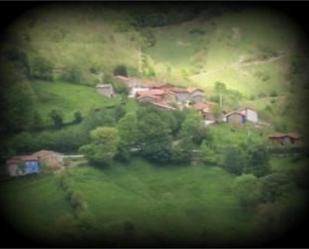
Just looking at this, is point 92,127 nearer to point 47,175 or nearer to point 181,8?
point 47,175

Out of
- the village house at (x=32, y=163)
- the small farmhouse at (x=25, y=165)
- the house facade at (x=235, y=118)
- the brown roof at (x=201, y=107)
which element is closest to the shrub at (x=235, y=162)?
the house facade at (x=235, y=118)

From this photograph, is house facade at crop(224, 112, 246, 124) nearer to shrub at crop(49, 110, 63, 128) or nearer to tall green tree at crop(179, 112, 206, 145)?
tall green tree at crop(179, 112, 206, 145)

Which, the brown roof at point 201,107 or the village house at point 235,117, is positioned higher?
the brown roof at point 201,107

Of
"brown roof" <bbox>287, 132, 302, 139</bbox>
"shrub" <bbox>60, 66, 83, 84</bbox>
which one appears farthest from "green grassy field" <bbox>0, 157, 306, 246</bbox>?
"shrub" <bbox>60, 66, 83, 84</bbox>

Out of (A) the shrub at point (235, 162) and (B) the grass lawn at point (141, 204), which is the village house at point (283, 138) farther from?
(B) the grass lawn at point (141, 204)

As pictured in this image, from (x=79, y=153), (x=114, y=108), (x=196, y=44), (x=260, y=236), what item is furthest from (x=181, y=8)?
(x=260, y=236)

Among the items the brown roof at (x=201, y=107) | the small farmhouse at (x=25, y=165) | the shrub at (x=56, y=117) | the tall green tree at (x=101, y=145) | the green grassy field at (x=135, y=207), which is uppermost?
the brown roof at (x=201, y=107)
